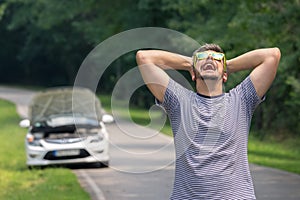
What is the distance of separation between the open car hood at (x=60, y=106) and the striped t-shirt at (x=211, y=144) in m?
13.1

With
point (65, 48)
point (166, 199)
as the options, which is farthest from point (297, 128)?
point (65, 48)

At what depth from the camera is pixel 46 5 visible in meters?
51.3

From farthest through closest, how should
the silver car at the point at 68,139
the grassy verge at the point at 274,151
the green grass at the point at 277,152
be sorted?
the green grass at the point at 277,152 < the grassy verge at the point at 274,151 < the silver car at the point at 68,139

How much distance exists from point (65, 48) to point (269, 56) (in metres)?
69.6

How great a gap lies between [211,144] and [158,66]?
2.38ft

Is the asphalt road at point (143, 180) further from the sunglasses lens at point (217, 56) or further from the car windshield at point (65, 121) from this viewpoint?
Answer: the sunglasses lens at point (217, 56)

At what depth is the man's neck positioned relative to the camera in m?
5.39

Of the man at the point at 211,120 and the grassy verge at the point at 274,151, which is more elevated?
the man at the point at 211,120

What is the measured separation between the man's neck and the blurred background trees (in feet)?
43.2

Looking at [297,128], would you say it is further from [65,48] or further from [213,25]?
[65,48]

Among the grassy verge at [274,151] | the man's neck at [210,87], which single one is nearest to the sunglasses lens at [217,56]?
the man's neck at [210,87]

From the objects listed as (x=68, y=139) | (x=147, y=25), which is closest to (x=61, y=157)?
(x=68, y=139)

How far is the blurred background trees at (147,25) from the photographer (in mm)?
22047

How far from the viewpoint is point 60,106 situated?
21.7m
